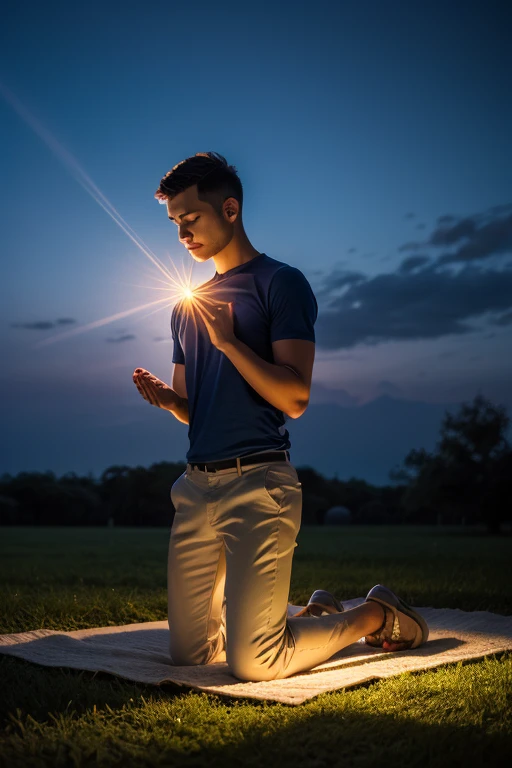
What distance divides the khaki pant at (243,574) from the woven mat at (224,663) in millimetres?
104

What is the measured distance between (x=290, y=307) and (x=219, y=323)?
398 mm

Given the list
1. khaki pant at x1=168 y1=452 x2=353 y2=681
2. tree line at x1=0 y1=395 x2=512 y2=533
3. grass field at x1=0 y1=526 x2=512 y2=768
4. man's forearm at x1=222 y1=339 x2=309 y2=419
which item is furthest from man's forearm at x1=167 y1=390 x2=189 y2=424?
tree line at x1=0 y1=395 x2=512 y2=533

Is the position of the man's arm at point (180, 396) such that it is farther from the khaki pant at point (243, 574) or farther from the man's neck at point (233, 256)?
the man's neck at point (233, 256)

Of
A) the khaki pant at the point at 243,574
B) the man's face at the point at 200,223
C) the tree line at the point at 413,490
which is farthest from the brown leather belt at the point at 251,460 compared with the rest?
the tree line at the point at 413,490

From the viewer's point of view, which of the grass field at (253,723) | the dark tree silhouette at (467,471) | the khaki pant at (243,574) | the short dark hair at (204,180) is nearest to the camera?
the grass field at (253,723)

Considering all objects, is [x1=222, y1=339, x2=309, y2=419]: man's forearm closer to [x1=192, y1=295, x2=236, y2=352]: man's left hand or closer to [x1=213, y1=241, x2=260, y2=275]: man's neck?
[x1=192, y1=295, x2=236, y2=352]: man's left hand

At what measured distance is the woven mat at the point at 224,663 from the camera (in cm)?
309

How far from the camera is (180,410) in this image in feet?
12.8

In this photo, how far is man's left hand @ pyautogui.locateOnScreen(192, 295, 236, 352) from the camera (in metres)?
3.17

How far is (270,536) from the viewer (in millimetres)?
3283

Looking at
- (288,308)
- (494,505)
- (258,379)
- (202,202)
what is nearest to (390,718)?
(258,379)

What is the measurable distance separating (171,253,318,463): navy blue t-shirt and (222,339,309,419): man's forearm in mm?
158

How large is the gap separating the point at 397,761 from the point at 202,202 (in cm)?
254

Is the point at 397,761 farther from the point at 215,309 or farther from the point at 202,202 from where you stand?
the point at 202,202
